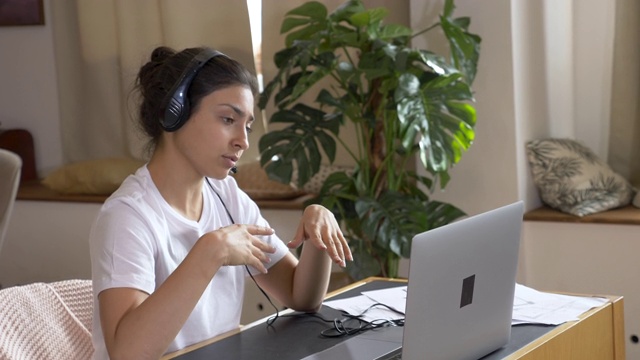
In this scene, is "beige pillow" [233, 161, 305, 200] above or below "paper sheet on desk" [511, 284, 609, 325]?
below

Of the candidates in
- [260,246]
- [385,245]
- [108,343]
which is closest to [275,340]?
[260,246]

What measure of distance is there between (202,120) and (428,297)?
62cm

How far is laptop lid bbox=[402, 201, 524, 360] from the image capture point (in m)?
1.44

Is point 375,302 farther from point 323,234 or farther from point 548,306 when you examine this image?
point 548,306

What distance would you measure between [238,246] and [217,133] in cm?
27

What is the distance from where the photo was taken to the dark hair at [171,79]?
186 cm

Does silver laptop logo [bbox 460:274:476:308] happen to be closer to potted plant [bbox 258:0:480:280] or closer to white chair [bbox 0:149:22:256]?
potted plant [bbox 258:0:480:280]

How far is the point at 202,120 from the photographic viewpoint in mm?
1857

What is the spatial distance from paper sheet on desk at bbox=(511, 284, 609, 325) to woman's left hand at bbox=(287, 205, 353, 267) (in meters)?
0.34

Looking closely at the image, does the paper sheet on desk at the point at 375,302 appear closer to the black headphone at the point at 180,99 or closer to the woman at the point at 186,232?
the woman at the point at 186,232

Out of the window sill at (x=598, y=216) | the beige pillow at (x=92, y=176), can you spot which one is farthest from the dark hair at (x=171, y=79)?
the beige pillow at (x=92, y=176)

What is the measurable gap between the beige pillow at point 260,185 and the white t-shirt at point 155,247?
1.88 meters

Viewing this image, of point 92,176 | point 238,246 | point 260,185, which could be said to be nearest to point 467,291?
point 238,246

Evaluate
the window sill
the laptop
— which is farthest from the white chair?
the laptop
